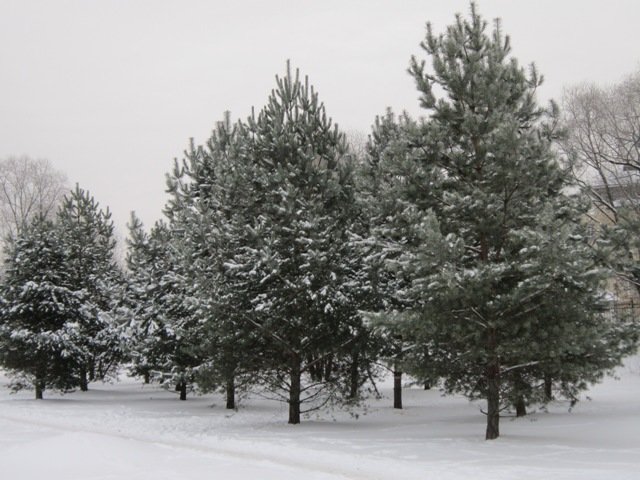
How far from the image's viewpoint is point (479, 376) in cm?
1304

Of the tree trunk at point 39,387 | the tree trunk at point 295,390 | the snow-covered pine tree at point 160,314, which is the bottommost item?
the tree trunk at point 39,387

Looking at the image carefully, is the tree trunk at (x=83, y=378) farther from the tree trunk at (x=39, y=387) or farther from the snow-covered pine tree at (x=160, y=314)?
the snow-covered pine tree at (x=160, y=314)

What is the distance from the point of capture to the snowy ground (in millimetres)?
9664

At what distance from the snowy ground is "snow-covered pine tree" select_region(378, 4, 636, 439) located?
1.71 metres

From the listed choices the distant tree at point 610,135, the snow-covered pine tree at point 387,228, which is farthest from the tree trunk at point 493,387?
the distant tree at point 610,135

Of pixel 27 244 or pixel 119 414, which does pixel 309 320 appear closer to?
pixel 119 414

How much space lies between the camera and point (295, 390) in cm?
1647

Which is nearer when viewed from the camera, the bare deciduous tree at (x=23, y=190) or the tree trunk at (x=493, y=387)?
the tree trunk at (x=493, y=387)

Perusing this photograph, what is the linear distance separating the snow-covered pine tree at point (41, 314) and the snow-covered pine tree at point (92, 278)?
0.51 meters

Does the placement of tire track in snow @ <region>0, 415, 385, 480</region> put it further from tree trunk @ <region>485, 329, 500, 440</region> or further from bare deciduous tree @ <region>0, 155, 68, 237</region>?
bare deciduous tree @ <region>0, 155, 68, 237</region>

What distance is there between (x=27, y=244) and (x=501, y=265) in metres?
21.8

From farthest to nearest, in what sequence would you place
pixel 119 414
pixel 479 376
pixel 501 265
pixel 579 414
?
pixel 119 414 → pixel 579 414 → pixel 479 376 → pixel 501 265

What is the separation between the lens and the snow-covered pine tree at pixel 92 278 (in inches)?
1046

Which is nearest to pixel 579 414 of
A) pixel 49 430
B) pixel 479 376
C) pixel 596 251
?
pixel 479 376
